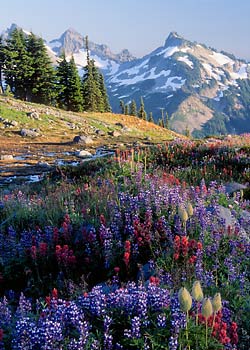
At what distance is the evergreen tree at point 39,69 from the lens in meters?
55.8

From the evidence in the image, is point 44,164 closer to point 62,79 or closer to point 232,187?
point 232,187

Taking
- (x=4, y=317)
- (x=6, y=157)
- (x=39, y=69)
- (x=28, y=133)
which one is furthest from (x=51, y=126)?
(x=4, y=317)

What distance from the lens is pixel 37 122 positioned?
108ft

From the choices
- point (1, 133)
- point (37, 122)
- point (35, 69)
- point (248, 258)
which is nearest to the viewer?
point (248, 258)

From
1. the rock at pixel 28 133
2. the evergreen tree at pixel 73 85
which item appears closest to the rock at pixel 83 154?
the rock at pixel 28 133

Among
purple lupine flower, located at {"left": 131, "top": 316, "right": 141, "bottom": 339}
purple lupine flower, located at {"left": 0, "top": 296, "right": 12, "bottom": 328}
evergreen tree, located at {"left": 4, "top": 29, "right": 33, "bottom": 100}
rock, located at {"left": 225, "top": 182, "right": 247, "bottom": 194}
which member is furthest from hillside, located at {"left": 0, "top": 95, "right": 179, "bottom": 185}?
evergreen tree, located at {"left": 4, "top": 29, "right": 33, "bottom": 100}

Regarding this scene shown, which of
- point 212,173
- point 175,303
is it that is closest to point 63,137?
point 212,173

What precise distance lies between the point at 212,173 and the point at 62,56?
52.7 metres

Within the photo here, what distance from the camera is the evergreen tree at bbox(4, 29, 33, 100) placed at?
54656 millimetres

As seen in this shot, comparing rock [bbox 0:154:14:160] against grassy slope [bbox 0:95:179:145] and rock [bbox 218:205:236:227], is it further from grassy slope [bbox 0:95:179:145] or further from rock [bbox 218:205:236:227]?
rock [bbox 218:205:236:227]

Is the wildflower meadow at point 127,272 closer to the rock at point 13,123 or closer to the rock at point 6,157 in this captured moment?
the rock at point 6,157

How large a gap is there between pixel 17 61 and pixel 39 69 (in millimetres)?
3145

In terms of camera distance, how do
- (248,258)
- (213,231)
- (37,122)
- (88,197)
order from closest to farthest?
(248,258) < (213,231) < (88,197) < (37,122)

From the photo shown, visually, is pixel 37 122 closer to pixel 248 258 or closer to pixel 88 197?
pixel 88 197
